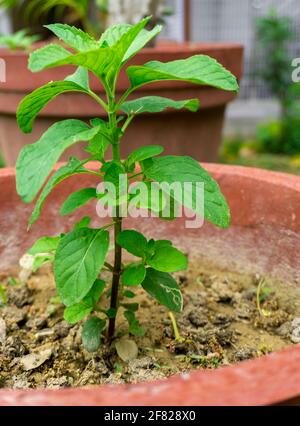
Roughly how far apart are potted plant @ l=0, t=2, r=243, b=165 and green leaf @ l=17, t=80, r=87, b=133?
105 centimetres

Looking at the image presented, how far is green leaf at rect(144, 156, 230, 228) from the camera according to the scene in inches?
24.3

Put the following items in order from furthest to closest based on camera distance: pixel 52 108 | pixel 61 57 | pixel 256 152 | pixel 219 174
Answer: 1. pixel 256 152
2. pixel 52 108
3. pixel 219 174
4. pixel 61 57

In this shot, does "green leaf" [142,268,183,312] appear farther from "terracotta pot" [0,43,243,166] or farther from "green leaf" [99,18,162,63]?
"terracotta pot" [0,43,243,166]

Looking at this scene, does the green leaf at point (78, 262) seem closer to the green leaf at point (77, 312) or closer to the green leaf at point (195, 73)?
the green leaf at point (77, 312)

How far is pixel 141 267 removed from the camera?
2.41 feet

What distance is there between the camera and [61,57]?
1.86 feet

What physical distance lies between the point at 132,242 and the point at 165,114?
3.83ft

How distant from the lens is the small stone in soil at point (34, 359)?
2.55ft

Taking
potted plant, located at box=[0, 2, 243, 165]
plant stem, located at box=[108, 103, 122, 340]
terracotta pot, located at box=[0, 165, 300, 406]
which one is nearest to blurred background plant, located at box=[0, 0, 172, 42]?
potted plant, located at box=[0, 2, 243, 165]

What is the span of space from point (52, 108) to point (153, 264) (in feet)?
3.88
